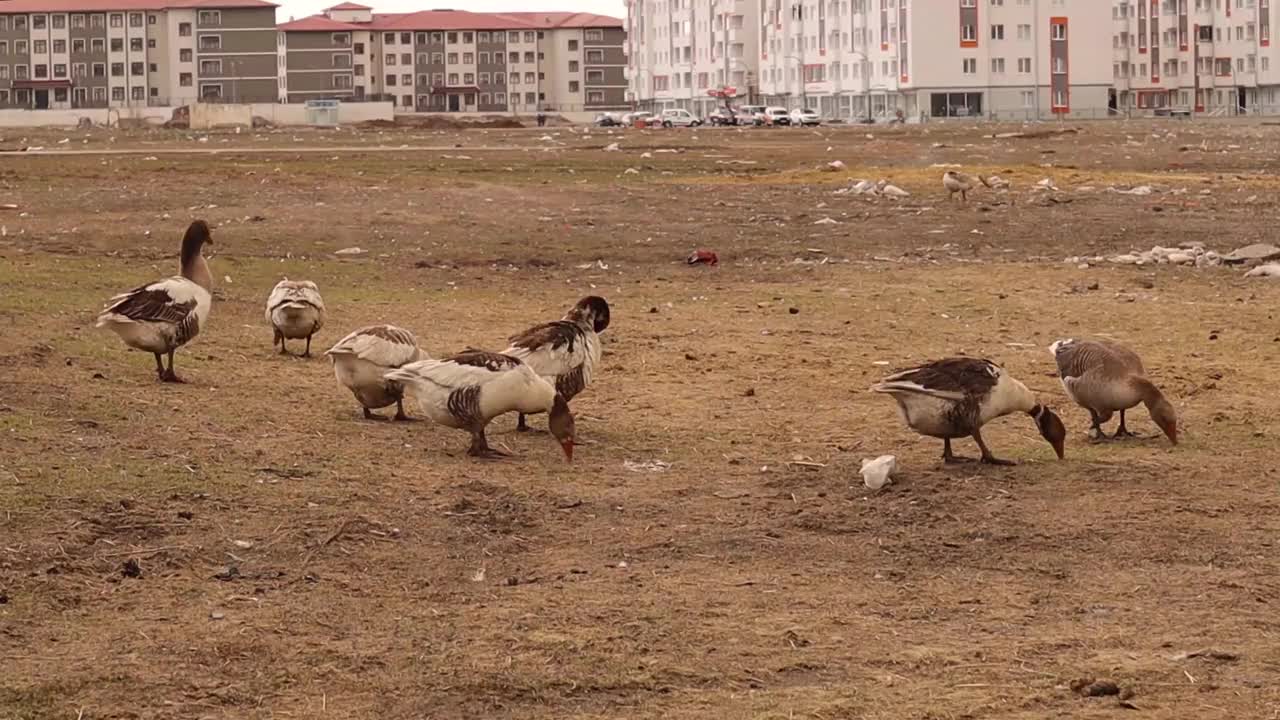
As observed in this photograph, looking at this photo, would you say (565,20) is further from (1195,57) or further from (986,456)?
(986,456)

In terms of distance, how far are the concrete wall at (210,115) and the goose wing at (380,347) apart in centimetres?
9072

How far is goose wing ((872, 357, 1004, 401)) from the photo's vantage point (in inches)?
384

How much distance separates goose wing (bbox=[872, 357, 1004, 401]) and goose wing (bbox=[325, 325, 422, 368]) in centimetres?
295

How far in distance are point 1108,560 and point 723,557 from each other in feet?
5.30

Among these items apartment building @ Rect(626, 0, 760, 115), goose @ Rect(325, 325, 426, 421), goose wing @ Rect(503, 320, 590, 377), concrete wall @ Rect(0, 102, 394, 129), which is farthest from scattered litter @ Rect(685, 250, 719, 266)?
apartment building @ Rect(626, 0, 760, 115)

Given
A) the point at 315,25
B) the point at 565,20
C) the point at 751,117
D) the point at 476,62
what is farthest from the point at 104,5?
the point at 751,117

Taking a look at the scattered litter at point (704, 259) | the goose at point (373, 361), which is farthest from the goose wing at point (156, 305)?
the scattered litter at point (704, 259)

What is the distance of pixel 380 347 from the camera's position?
1122 centimetres

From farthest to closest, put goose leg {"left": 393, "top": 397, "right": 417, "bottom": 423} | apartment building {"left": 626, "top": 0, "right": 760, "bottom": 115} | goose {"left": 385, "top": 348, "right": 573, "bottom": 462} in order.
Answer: apartment building {"left": 626, "top": 0, "right": 760, "bottom": 115}
goose leg {"left": 393, "top": 397, "right": 417, "bottom": 423}
goose {"left": 385, "top": 348, "right": 573, "bottom": 462}

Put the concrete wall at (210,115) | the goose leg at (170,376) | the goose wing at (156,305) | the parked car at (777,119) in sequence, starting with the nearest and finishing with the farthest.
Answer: the goose wing at (156,305) → the goose leg at (170,376) → the concrete wall at (210,115) → the parked car at (777,119)

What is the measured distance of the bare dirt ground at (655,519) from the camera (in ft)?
21.5

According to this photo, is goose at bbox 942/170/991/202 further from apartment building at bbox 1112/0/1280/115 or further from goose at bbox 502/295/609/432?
apartment building at bbox 1112/0/1280/115

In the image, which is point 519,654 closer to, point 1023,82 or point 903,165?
point 903,165

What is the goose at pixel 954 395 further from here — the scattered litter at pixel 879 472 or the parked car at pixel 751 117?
the parked car at pixel 751 117
